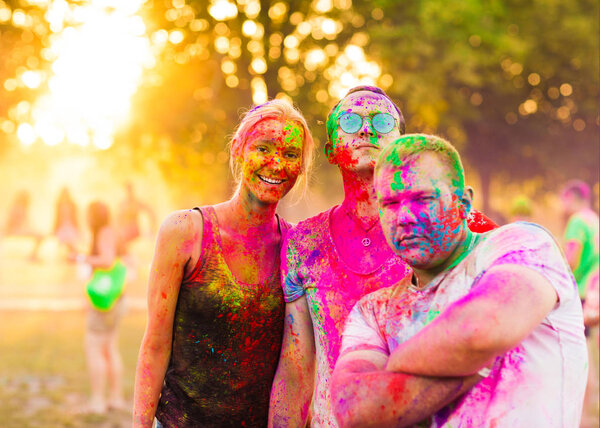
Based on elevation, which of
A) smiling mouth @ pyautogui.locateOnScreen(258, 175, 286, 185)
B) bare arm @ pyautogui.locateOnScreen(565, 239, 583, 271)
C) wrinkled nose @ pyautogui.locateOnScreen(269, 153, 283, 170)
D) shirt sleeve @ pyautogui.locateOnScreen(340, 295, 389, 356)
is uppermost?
wrinkled nose @ pyautogui.locateOnScreen(269, 153, 283, 170)

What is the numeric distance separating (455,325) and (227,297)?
1.50m

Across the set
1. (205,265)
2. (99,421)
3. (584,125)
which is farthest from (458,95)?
(205,265)

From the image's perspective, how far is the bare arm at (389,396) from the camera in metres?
1.43

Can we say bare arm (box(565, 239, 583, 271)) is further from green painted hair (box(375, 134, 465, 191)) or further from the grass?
green painted hair (box(375, 134, 465, 191))

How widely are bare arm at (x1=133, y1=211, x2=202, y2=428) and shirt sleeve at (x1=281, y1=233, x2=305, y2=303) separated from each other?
0.40 metres

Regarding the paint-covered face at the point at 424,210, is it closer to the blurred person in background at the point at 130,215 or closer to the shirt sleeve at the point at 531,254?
the shirt sleeve at the point at 531,254

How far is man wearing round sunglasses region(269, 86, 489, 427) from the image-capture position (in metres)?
2.41

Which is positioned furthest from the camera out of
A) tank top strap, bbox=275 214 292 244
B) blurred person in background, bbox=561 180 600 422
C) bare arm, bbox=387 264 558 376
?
blurred person in background, bbox=561 180 600 422

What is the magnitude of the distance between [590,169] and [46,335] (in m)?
16.1

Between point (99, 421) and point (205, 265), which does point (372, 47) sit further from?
point (205, 265)

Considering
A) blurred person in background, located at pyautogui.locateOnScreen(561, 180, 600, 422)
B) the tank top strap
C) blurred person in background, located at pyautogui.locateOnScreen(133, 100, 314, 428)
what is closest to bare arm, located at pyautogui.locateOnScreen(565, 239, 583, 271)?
blurred person in background, located at pyautogui.locateOnScreen(561, 180, 600, 422)

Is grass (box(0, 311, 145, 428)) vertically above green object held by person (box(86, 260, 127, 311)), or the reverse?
green object held by person (box(86, 260, 127, 311))

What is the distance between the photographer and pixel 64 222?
1067 cm

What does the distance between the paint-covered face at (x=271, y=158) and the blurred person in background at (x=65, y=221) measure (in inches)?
307
